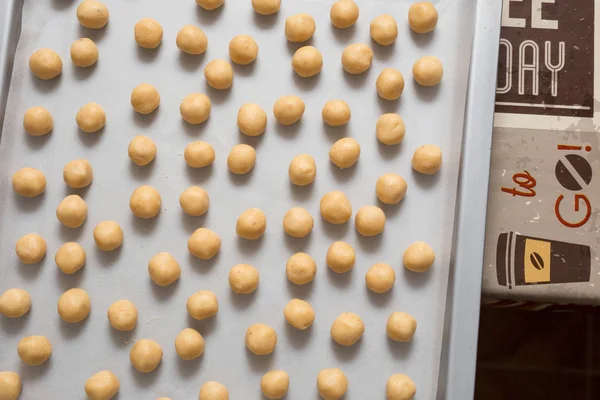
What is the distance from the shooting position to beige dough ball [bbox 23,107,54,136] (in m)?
0.95

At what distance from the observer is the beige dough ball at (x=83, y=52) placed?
38.1 inches

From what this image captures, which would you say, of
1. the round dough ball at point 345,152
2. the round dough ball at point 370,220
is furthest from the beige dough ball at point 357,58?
the round dough ball at point 370,220

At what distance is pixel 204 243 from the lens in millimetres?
925

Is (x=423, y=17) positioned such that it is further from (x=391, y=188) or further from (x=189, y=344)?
(x=189, y=344)

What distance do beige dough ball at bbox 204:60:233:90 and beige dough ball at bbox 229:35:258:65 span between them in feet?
0.07

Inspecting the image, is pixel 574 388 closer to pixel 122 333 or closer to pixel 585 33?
pixel 585 33

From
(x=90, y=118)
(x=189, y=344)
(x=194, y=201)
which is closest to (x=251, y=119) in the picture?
(x=194, y=201)

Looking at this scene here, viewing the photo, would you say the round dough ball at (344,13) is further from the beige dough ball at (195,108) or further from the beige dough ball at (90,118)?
the beige dough ball at (90,118)

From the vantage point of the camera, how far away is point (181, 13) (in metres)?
1.01

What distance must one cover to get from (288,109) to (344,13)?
19 centimetres

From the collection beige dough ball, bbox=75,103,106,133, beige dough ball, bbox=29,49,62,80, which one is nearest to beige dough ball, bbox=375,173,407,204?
beige dough ball, bbox=75,103,106,133

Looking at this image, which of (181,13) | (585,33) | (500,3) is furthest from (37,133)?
(585,33)

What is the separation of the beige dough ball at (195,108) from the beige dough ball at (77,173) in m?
0.18

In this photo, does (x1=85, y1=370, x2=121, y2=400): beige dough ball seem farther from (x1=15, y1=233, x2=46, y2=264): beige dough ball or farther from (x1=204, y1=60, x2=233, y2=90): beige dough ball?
(x1=204, y1=60, x2=233, y2=90): beige dough ball
